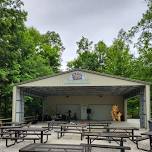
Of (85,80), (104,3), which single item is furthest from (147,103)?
(104,3)

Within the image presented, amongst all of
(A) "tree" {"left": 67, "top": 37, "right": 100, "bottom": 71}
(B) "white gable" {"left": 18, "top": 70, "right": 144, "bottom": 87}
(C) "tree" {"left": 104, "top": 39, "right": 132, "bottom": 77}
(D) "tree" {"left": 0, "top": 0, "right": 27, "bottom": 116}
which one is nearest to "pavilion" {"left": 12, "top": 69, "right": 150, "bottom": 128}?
(B) "white gable" {"left": 18, "top": 70, "right": 144, "bottom": 87}

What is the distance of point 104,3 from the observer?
1928cm

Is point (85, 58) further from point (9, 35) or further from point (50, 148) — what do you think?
point (50, 148)

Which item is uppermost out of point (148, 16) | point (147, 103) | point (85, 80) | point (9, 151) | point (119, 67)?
point (148, 16)

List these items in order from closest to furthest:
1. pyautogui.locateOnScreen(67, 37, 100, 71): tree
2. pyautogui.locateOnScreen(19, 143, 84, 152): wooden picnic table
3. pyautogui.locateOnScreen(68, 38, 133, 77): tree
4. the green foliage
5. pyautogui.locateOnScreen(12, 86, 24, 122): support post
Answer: pyautogui.locateOnScreen(19, 143, 84, 152): wooden picnic table
pyautogui.locateOnScreen(12, 86, 24, 122): support post
the green foliage
pyautogui.locateOnScreen(68, 38, 133, 77): tree
pyautogui.locateOnScreen(67, 37, 100, 71): tree

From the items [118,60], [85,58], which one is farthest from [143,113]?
[85,58]

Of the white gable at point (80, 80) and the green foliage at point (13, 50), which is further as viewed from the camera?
the green foliage at point (13, 50)

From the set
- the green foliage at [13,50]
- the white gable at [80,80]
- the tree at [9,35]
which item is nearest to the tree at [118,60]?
Answer: the green foliage at [13,50]

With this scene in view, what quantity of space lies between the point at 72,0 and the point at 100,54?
3129 cm

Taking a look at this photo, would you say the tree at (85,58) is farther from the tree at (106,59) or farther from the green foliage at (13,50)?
the green foliage at (13,50)

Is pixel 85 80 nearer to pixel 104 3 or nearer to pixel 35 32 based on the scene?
pixel 104 3

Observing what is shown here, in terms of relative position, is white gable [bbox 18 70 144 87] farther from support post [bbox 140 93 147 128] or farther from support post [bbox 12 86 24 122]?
support post [bbox 140 93 147 128]

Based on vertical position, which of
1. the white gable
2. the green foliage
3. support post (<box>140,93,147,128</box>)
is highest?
the green foliage

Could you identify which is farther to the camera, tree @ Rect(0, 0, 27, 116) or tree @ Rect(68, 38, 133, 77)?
tree @ Rect(68, 38, 133, 77)
